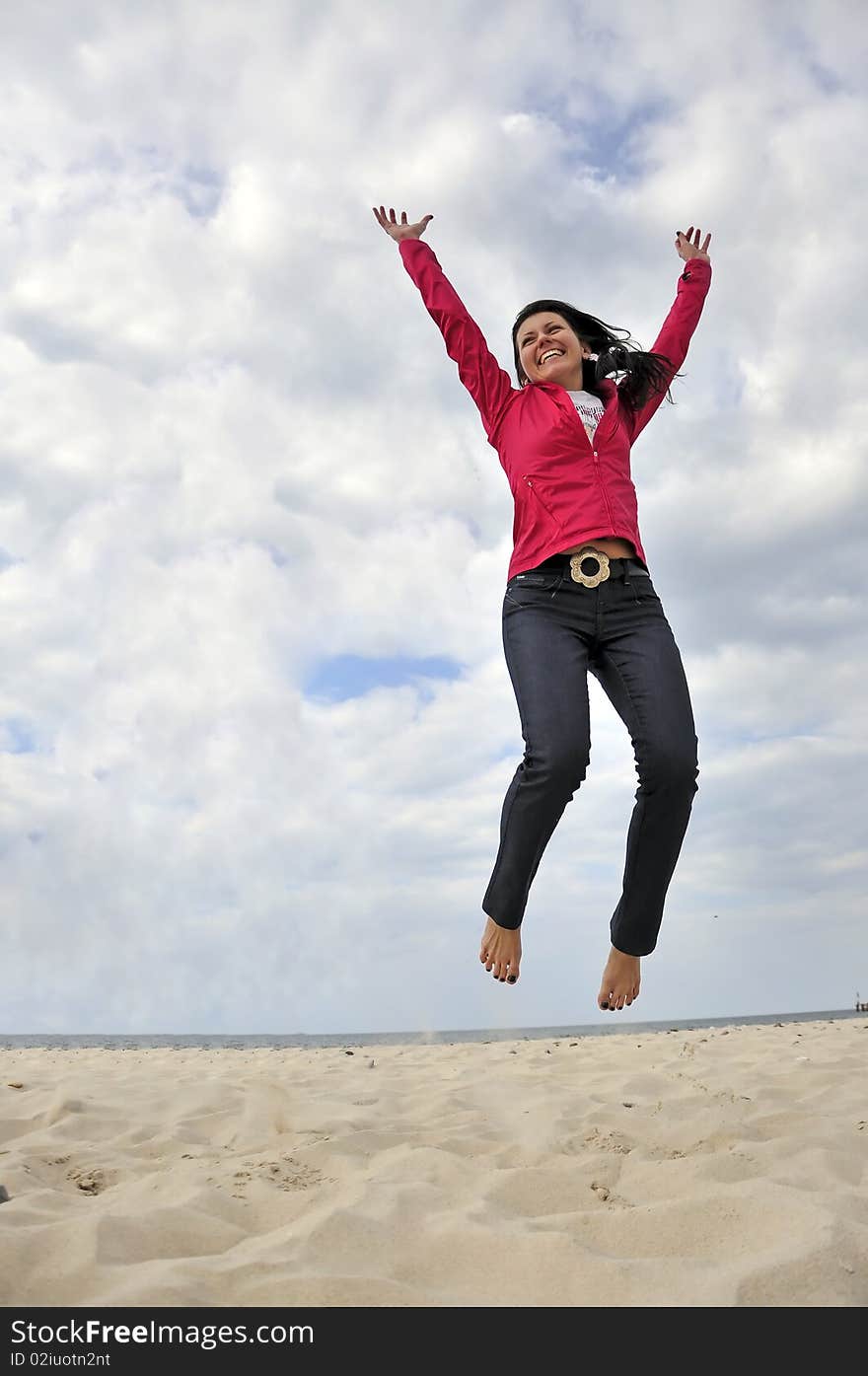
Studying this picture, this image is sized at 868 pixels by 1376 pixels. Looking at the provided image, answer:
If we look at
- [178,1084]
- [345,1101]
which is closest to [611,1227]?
[345,1101]

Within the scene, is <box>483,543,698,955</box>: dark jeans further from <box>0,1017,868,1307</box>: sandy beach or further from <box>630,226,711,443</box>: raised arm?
<box>630,226,711,443</box>: raised arm

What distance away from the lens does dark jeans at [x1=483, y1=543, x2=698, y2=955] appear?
3.70 meters

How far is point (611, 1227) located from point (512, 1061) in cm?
414

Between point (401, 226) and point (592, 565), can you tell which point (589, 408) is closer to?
point (592, 565)

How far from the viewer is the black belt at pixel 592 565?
12.7 feet

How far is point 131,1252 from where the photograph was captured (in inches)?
99.9

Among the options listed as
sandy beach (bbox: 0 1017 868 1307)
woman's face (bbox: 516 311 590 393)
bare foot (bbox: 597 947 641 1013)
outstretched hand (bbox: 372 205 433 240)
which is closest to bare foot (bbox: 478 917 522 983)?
bare foot (bbox: 597 947 641 1013)

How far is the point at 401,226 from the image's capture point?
16.2 ft

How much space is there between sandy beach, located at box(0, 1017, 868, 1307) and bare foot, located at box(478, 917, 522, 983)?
607 mm

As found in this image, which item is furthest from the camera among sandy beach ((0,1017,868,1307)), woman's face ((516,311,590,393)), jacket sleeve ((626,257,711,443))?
jacket sleeve ((626,257,711,443))

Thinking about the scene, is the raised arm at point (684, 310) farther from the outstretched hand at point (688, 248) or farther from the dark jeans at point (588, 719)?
the dark jeans at point (588, 719)

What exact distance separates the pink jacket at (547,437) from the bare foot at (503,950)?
147cm

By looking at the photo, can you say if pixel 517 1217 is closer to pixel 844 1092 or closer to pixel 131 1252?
pixel 131 1252

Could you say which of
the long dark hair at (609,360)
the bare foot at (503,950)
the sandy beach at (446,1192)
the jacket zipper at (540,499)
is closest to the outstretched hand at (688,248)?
the long dark hair at (609,360)
